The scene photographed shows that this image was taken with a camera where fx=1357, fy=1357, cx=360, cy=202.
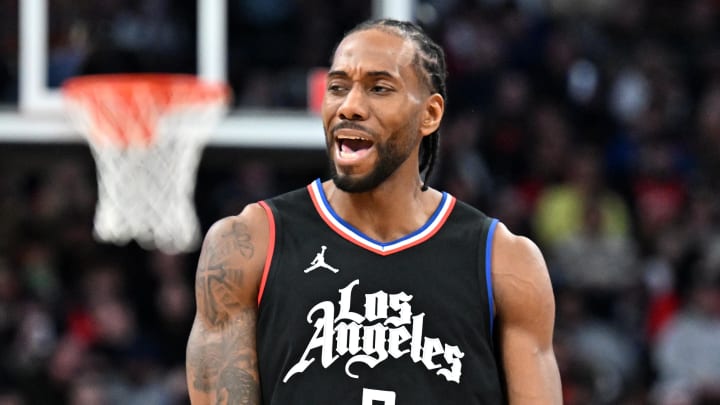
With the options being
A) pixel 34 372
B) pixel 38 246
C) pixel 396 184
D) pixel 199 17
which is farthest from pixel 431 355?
pixel 38 246

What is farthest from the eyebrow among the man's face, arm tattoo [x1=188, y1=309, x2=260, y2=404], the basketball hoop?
the basketball hoop

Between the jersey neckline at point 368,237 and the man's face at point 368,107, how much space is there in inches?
5.2

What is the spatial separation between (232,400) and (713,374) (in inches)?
251

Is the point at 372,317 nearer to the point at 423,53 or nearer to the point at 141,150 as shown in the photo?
the point at 423,53

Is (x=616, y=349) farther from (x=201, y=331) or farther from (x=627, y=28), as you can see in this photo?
(x=201, y=331)

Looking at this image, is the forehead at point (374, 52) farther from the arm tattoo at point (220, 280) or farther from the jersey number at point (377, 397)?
the jersey number at point (377, 397)

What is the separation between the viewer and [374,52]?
3.61 metres

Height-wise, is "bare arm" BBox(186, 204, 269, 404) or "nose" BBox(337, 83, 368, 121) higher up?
"nose" BBox(337, 83, 368, 121)

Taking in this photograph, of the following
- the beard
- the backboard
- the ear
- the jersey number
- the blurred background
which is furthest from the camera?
the blurred background

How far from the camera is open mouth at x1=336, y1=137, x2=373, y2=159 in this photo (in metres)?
3.59

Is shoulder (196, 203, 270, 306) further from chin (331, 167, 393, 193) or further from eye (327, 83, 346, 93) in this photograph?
eye (327, 83, 346, 93)

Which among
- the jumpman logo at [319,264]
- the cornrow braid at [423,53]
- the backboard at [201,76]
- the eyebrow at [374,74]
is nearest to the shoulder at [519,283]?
the cornrow braid at [423,53]

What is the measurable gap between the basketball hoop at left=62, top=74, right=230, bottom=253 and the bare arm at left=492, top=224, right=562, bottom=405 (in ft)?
11.9

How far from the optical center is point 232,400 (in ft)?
11.7
